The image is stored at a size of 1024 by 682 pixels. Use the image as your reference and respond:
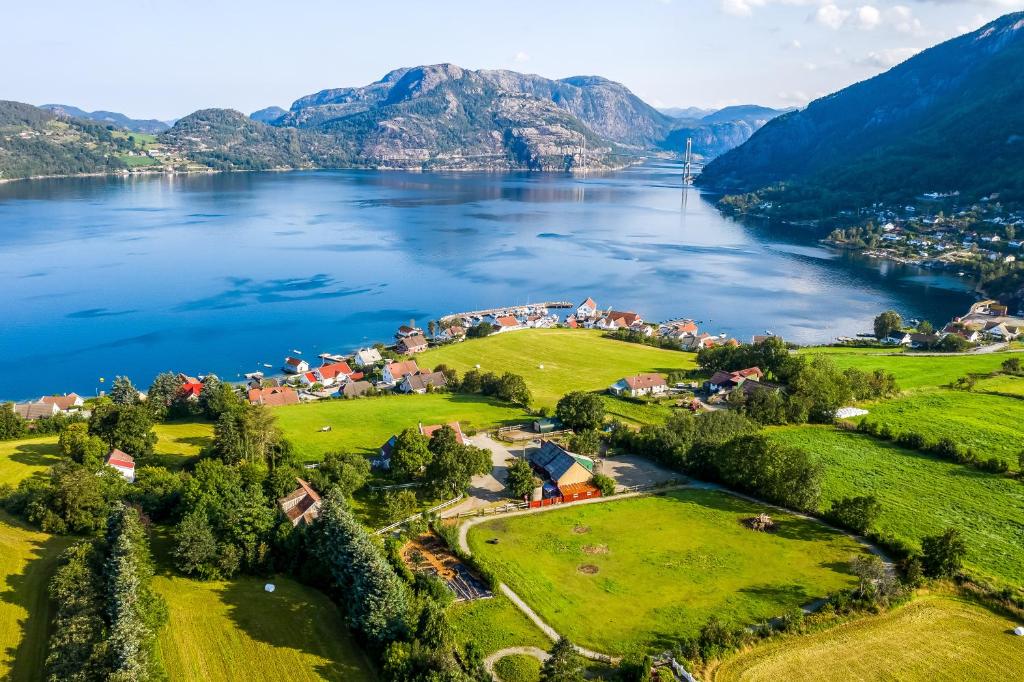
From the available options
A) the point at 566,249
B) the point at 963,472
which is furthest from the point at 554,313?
the point at 963,472

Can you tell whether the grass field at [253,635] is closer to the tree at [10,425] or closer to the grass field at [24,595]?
the grass field at [24,595]

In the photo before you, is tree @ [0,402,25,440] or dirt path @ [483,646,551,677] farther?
tree @ [0,402,25,440]

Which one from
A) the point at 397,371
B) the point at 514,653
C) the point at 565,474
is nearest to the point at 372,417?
the point at 397,371

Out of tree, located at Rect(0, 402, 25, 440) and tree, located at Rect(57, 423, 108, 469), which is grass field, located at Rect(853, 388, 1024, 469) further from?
tree, located at Rect(0, 402, 25, 440)

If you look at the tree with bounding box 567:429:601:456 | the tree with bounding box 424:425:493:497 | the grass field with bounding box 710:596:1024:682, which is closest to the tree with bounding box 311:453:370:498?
the tree with bounding box 424:425:493:497

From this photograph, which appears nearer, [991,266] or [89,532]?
[89,532]

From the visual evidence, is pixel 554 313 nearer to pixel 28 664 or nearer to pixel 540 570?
pixel 540 570

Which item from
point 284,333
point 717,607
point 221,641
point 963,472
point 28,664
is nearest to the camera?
point 28,664
